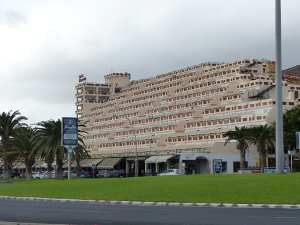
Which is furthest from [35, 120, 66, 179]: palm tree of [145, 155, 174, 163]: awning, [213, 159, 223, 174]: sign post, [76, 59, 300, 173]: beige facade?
[213, 159, 223, 174]: sign post

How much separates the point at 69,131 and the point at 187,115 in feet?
145

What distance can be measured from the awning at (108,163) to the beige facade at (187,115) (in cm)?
161

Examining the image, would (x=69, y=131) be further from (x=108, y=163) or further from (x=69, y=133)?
(x=108, y=163)

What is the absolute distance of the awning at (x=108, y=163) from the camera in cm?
9838

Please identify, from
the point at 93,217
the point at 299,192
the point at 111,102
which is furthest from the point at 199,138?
the point at 93,217

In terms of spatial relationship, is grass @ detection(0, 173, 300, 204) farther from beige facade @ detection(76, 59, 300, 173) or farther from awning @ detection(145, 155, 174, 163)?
awning @ detection(145, 155, 174, 163)

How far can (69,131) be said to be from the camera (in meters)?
59.7

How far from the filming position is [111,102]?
137 m

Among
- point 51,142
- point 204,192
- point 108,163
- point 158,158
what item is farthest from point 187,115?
point 204,192

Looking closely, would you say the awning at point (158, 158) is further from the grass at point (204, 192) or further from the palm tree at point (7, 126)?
the grass at point (204, 192)

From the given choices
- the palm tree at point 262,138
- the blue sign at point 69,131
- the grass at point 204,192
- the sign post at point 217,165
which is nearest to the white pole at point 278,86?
the grass at point 204,192

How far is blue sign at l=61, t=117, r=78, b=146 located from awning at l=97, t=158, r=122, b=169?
3844cm

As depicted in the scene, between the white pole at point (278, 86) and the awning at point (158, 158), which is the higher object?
→ the white pole at point (278, 86)

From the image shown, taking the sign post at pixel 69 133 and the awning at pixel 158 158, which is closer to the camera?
the sign post at pixel 69 133
